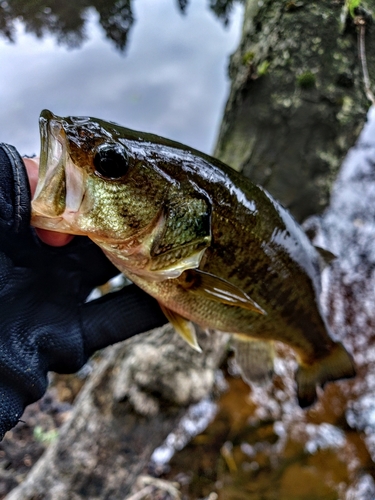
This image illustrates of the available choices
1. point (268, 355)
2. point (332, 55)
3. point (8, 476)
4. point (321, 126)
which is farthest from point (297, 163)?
point (8, 476)

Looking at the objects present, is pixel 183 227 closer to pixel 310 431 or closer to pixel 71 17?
pixel 310 431

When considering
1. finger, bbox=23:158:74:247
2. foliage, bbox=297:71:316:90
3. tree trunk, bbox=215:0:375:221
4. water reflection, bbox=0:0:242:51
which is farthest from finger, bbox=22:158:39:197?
water reflection, bbox=0:0:242:51

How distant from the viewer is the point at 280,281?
5.08 feet

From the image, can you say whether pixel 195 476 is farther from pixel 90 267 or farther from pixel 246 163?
pixel 246 163

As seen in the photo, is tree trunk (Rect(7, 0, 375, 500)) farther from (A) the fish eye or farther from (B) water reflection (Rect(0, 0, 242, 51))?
(B) water reflection (Rect(0, 0, 242, 51))

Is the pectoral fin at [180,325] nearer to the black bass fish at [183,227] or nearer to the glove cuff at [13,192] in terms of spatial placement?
the black bass fish at [183,227]

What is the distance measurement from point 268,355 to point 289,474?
1.63 m

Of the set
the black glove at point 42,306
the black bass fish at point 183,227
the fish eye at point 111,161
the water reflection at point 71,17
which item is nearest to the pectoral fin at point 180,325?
the black bass fish at point 183,227

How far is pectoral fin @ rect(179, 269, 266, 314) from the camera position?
52.8 inches

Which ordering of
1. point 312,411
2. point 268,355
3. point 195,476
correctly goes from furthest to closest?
point 312,411 → point 195,476 → point 268,355

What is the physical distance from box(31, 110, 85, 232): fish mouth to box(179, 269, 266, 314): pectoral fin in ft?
1.46

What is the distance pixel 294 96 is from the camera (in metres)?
2.84

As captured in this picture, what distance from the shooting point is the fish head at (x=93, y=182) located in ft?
3.62

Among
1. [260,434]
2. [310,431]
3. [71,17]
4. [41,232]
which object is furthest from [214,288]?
[71,17]
